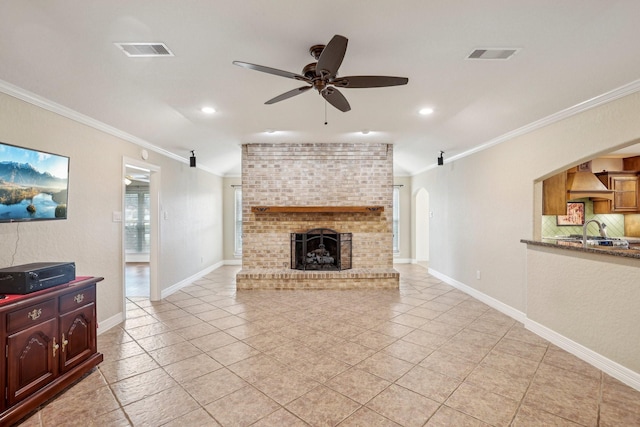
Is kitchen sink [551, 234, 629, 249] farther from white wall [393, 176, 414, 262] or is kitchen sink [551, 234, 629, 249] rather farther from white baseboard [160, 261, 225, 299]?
white baseboard [160, 261, 225, 299]

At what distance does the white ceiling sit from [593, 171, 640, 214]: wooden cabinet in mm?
3136

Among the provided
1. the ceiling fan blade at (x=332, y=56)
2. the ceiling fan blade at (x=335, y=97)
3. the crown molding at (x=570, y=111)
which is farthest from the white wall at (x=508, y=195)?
the ceiling fan blade at (x=332, y=56)

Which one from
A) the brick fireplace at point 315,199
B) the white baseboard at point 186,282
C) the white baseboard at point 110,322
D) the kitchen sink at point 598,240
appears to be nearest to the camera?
the white baseboard at point 110,322

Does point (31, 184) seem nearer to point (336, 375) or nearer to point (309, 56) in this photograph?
point (309, 56)

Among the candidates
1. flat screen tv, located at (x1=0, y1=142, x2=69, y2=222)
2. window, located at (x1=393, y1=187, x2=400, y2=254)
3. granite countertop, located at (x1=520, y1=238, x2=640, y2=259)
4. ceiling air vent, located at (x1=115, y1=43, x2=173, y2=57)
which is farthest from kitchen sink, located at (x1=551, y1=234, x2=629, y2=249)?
flat screen tv, located at (x1=0, y1=142, x2=69, y2=222)

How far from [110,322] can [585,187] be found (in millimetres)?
7342

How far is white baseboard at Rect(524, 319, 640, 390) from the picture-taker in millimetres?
2389

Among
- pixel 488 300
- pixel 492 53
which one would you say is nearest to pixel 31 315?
pixel 492 53

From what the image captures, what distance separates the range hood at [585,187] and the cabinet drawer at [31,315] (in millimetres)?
Result: 6800

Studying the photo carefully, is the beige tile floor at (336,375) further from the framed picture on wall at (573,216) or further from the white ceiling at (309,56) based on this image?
the framed picture on wall at (573,216)

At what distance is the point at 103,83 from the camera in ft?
8.98

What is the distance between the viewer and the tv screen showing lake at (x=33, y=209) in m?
2.35

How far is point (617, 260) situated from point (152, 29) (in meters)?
4.03

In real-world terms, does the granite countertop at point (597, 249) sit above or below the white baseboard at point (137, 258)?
above
